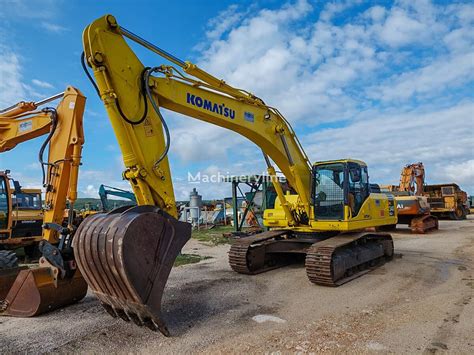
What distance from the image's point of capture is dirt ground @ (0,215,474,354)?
4242mm

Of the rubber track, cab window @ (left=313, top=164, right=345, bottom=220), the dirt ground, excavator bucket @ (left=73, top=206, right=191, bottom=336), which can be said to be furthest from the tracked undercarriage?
excavator bucket @ (left=73, top=206, right=191, bottom=336)

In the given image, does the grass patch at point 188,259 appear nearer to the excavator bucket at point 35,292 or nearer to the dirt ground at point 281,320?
the dirt ground at point 281,320

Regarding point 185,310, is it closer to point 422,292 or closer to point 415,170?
point 422,292

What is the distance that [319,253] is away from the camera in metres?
6.97

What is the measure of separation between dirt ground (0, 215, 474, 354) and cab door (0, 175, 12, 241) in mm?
5262

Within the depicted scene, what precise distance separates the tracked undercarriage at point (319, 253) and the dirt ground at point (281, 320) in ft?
0.97

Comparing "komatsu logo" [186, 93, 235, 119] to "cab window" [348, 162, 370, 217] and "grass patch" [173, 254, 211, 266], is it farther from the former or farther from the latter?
"grass patch" [173, 254, 211, 266]

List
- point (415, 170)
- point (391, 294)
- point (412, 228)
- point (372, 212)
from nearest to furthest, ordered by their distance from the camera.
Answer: point (391, 294)
point (372, 212)
point (412, 228)
point (415, 170)

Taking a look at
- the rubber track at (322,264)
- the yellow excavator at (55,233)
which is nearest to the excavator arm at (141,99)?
the yellow excavator at (55,233)

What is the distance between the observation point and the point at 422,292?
6465 mm

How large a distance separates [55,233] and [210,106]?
3.04 meters

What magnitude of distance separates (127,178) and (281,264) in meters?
5.18

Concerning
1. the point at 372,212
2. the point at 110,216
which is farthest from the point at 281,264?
the point at 110,216

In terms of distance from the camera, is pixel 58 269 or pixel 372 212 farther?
pixel 372 212
